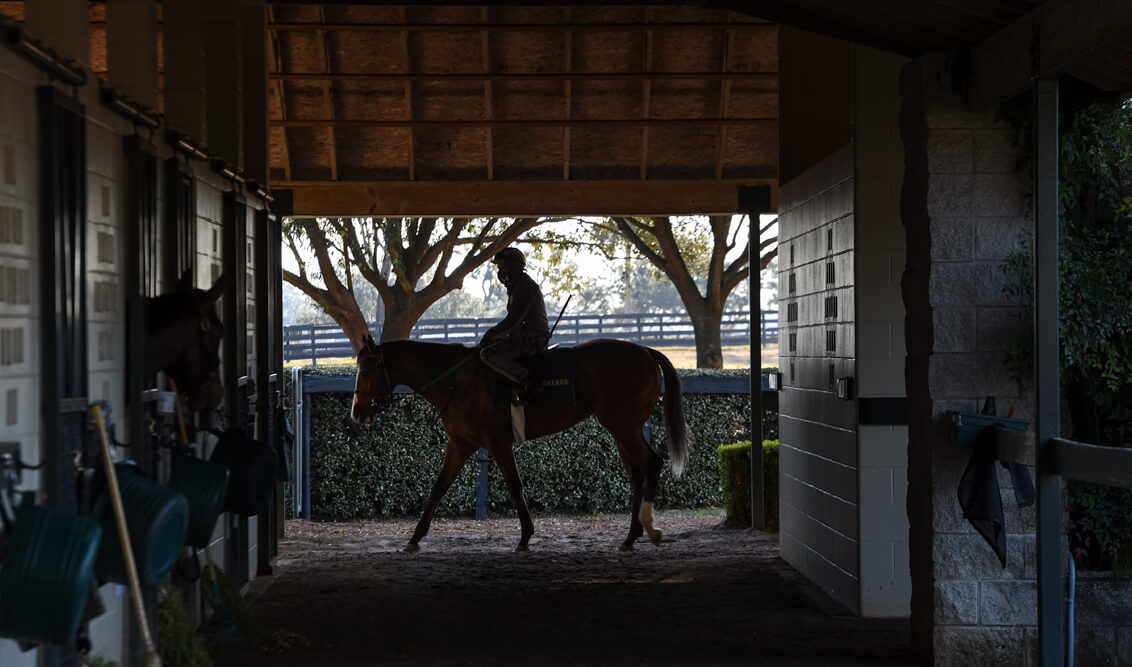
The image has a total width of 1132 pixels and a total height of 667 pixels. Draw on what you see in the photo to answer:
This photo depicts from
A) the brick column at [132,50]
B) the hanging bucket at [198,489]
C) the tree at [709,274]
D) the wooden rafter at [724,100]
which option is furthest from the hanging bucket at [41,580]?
the tree at [709,274]

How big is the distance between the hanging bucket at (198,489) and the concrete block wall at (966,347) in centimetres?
287

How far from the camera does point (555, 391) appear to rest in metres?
9.57

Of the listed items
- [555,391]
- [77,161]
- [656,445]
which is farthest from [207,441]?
[656,445]

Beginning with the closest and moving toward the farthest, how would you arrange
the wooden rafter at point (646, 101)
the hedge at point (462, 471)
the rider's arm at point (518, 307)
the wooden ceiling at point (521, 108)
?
1. the rider's arm at point (518, 307)
2. the wooden ceiling at point (521, 108)
3. the wooden rafter at point (646, 101)
4. the hedge at point (462, 471)

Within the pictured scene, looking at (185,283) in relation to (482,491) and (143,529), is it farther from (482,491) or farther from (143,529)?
(482,491)

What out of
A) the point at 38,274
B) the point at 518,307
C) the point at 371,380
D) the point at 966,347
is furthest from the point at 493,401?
the point at 38,274

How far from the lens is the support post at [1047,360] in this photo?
4207 mm

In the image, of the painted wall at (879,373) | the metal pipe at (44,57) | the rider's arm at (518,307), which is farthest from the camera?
the rider's arm at (518,307)

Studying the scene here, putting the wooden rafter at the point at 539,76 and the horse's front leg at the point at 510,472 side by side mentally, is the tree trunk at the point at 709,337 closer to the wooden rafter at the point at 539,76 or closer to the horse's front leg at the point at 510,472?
the wooden rafter at the point at 539,76

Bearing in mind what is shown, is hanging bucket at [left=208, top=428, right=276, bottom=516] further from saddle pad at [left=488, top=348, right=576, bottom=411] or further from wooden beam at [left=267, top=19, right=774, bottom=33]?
wooden beam at [left=267, top=19, right=774, bottom=33]

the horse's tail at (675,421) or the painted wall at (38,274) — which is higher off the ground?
the painted wall at (38,274)

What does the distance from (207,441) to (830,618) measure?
336cm

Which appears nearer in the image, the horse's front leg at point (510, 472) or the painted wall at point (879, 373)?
the painted wall at point (879, 373)

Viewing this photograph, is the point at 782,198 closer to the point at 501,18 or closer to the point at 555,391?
the point at 555,391
